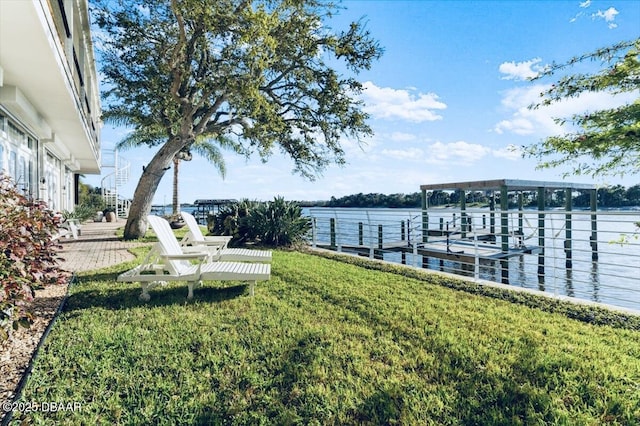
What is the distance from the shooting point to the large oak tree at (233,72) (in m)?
11.6

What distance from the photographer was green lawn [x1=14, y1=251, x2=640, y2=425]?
2.75m

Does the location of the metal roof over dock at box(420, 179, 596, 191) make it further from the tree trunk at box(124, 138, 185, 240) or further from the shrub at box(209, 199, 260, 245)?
the tree trunk at box(124, 138, 185, 240)

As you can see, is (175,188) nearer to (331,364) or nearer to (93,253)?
(93,253)

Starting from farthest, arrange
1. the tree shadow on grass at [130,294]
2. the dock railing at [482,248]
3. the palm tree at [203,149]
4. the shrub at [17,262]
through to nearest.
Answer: the palm tree at [203,149], the dock railing at [482,248], the tree shadow on grass at [130,294], the shrub at [17,262]

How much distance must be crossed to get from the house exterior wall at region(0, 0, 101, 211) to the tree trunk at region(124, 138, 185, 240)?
2.59 metres

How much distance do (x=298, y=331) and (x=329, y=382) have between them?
1.12 meters

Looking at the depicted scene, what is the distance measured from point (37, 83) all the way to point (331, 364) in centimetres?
885

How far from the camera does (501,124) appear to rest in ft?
42.8

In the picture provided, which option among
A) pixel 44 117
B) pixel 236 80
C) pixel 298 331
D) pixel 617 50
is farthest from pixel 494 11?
pixel 44 117

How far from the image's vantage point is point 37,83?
8078 millimetres

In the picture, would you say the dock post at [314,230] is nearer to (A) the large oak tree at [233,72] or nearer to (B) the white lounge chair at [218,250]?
(A) the large oak tree at [233,72]

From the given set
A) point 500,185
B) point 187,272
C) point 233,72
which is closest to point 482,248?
point 500,185

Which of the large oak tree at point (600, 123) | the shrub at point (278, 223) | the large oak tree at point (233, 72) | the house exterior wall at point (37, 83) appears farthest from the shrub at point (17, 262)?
the large oak tree at point (233, 72)

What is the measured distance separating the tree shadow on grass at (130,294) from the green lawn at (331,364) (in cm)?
7
